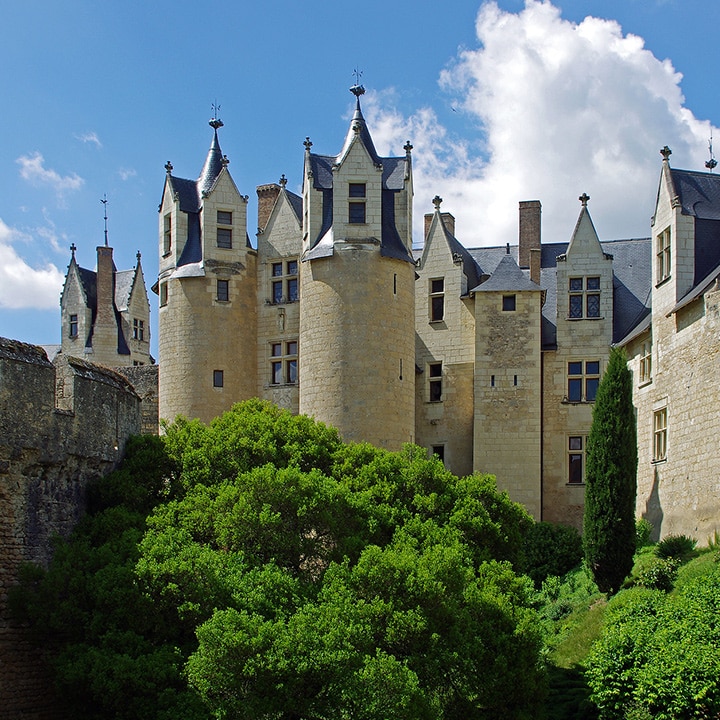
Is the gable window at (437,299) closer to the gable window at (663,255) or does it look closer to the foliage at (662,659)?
the gable window at (663,255)

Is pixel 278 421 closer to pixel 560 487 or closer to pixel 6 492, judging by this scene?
pixel 6 492

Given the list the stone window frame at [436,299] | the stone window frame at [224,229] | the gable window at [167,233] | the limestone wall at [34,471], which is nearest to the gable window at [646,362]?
the stone window frame at [436,299]

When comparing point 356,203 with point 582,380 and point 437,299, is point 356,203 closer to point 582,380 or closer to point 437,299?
point 437,299

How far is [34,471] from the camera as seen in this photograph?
1789 centimetres

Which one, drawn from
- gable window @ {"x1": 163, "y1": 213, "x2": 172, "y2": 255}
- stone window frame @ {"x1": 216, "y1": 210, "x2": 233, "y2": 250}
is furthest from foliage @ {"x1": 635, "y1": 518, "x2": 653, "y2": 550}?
gable window @ {"x1": 163, "y1": 213, "x2": 172, "y2": 255}

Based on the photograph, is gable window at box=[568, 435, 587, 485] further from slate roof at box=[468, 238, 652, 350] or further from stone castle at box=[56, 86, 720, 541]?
slate roof at box=[468, 238, 652, 350]

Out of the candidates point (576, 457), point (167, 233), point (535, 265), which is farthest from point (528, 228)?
point (167, 233)

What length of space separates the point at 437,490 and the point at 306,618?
18.5ft

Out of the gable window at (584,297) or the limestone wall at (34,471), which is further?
the gable window at (584,297)

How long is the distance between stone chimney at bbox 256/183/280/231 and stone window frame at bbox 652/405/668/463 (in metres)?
14.3

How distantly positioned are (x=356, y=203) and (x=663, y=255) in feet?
28.7

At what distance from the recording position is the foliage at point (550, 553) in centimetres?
2878

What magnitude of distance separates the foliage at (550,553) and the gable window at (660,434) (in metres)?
3.08

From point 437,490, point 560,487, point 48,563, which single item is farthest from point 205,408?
point 48,563
